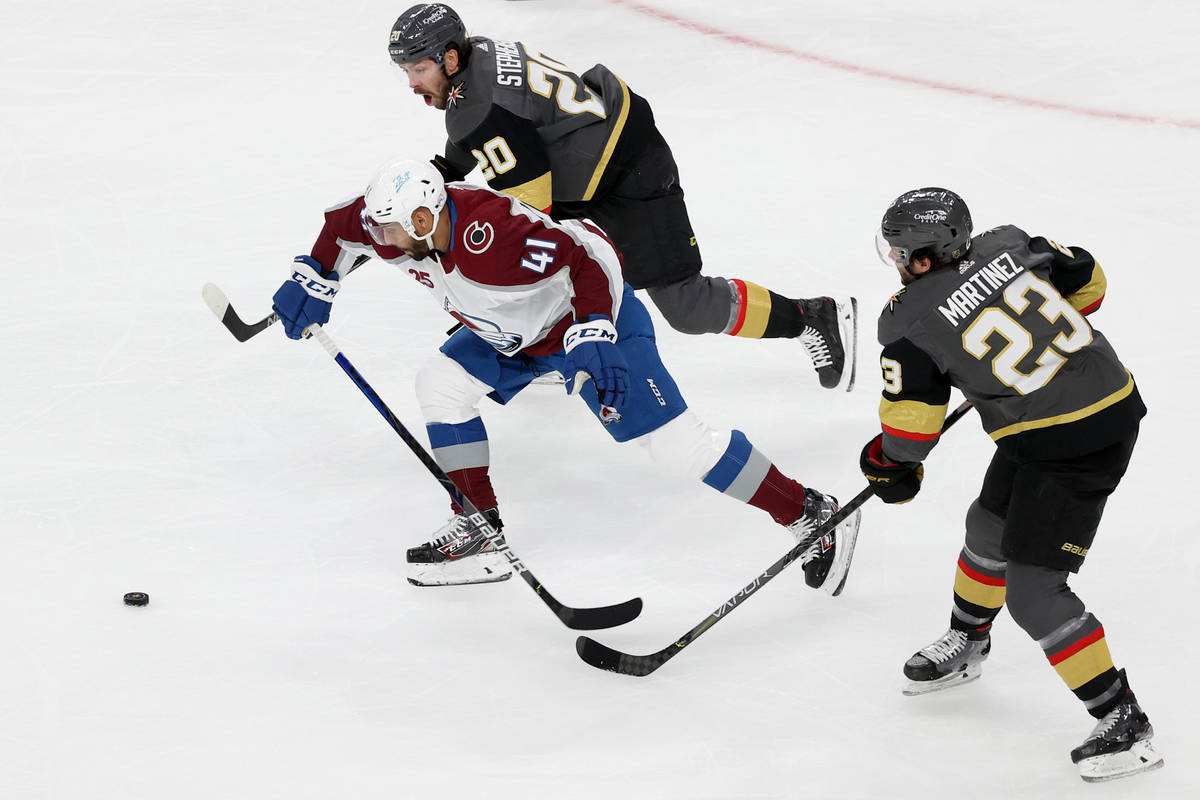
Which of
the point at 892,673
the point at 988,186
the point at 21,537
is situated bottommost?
the point at 21,537

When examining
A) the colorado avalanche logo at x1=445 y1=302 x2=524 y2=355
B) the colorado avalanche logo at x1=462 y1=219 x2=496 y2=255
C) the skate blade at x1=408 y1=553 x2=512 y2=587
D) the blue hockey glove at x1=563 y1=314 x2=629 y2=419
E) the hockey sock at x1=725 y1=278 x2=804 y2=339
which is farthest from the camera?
the hockey sock at x1=725 y1=278 x2=804 y2=339

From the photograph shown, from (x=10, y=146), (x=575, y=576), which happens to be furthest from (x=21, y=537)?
(x=10, y=146)

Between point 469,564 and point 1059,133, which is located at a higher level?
point 1059,133

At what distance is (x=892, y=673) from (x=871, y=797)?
1.28ft

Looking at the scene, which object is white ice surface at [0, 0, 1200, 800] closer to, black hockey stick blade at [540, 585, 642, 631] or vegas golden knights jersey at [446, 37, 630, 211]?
black hockey stick blade at [540, 585, 642, 631]

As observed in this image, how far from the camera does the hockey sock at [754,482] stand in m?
2.91

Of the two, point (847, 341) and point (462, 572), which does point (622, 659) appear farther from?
point (847, 341)

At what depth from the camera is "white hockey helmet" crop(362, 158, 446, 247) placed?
2639 millimetres

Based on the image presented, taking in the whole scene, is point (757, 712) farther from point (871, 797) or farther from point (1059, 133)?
point (1059, 133)

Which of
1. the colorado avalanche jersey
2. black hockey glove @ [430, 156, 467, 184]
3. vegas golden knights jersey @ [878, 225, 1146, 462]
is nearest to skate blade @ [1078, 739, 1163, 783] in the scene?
vegas golden knights jersey @ [878, 225, 1146, 462]

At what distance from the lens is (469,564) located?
9.98 feet

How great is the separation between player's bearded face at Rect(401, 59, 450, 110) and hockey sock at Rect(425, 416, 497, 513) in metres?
0.80

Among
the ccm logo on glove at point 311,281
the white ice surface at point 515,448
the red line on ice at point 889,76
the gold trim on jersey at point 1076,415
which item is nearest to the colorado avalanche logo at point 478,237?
the ccm logo on glove at point 311,281

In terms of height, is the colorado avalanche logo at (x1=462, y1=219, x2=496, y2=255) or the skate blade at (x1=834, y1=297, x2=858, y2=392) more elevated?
the colorado avalanche logo at (x1=462, y1=219, x2=496, y2=255)
